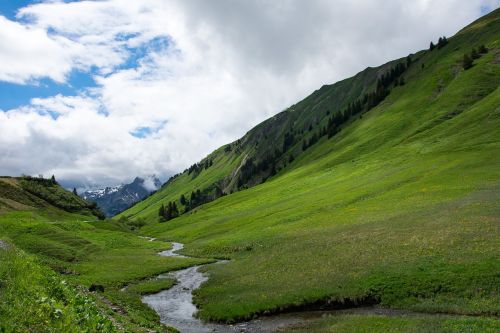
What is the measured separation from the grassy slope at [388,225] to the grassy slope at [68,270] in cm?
846

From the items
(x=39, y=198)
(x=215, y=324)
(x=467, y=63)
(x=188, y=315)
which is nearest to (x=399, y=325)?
(x=215, y=324)

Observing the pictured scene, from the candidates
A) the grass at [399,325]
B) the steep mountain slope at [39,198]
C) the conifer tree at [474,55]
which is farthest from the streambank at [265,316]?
the conifer tree at [474,55]

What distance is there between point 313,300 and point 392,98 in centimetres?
17143

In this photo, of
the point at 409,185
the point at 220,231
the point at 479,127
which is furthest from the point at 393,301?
the point at 479,127

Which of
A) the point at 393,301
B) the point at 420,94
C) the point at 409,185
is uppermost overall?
the point at 420,94

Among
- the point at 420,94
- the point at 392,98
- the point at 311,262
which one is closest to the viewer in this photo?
the point at 311,262

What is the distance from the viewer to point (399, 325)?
25797mm

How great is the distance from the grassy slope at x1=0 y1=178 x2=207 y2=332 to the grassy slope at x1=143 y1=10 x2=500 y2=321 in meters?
8.46

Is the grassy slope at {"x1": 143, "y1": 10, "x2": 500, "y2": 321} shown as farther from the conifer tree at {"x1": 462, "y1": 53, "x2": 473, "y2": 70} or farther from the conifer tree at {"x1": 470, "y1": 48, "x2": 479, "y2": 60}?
the conifer tree at {"x1": 470, "y1": 48, "x2": 479, "y2": 60}

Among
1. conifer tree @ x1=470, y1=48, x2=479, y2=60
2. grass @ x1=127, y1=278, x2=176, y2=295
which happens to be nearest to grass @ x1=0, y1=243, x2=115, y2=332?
grass @ x1=127, y1=278, x2=176, y2=295

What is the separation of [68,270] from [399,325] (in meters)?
42.9

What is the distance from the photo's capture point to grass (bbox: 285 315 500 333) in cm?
2353

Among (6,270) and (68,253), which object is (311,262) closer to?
(6,270)

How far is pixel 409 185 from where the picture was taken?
77375 mm
